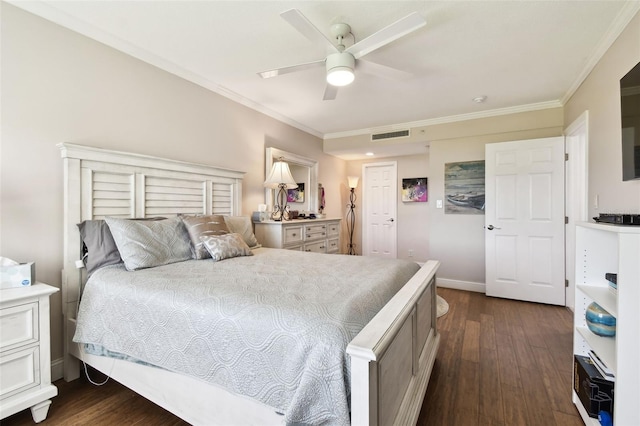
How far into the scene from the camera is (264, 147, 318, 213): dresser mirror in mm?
3865

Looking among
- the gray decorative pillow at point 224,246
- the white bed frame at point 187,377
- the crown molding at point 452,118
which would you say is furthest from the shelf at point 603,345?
the crown molding at point 452,118

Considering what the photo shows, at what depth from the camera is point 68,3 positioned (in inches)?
75.6

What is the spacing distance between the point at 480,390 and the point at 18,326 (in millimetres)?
2684

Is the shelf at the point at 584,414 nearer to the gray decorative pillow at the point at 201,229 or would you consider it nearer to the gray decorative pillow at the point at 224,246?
the gray decorative pillow at the point at 224,246

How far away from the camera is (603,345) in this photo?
1547mm

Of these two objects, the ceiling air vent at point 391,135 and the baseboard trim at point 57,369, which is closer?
the baseboard trim at point 57,369

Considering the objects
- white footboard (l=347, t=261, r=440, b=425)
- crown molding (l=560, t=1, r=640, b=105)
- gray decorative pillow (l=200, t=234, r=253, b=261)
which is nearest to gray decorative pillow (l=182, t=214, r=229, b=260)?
gray decorative pillow (l=200, t=234, r=253, b=261)

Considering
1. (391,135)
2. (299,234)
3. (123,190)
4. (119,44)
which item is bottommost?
(299,234)

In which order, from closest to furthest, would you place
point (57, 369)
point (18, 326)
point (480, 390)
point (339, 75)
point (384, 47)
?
point (18, 326) → point (480, 390) → point (57, 369) → point (339, 75) → point (384, 47)

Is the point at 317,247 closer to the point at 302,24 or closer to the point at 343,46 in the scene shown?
the point at 343,46

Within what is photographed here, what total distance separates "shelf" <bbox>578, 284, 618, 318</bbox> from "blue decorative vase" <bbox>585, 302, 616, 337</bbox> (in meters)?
0.08

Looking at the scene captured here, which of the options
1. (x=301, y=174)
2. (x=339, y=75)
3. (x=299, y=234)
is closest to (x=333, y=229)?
(x=299, y=234)

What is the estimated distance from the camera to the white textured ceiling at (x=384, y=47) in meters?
1.93

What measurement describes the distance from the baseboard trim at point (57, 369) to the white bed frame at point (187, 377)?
0.06 meters
